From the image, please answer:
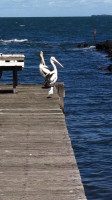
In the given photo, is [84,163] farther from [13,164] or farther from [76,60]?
A: [76,60]

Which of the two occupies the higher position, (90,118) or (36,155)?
(36,155)

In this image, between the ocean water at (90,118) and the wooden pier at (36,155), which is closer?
the wooden pier at (36,155)

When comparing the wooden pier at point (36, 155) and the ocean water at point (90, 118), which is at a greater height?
the wooden pier at point (36, 155)

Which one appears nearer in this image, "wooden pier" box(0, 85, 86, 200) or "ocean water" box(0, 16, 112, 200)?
"wooden pier" box(0, 85, 86, 200)

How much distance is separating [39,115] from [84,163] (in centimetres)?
267

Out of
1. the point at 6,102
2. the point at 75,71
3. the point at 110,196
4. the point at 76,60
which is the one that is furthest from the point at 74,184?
the point at 76,60

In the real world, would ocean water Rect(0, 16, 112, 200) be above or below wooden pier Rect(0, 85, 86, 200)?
below

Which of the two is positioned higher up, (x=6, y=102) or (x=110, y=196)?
(x=6, y=102)

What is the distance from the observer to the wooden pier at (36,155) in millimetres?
7312

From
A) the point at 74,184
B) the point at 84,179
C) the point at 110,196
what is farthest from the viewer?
the point at 84,179

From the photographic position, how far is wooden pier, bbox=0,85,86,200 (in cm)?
731

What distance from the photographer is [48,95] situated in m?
14.5

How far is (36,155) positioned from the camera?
8.86 metres

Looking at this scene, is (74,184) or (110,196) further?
(110,196)
